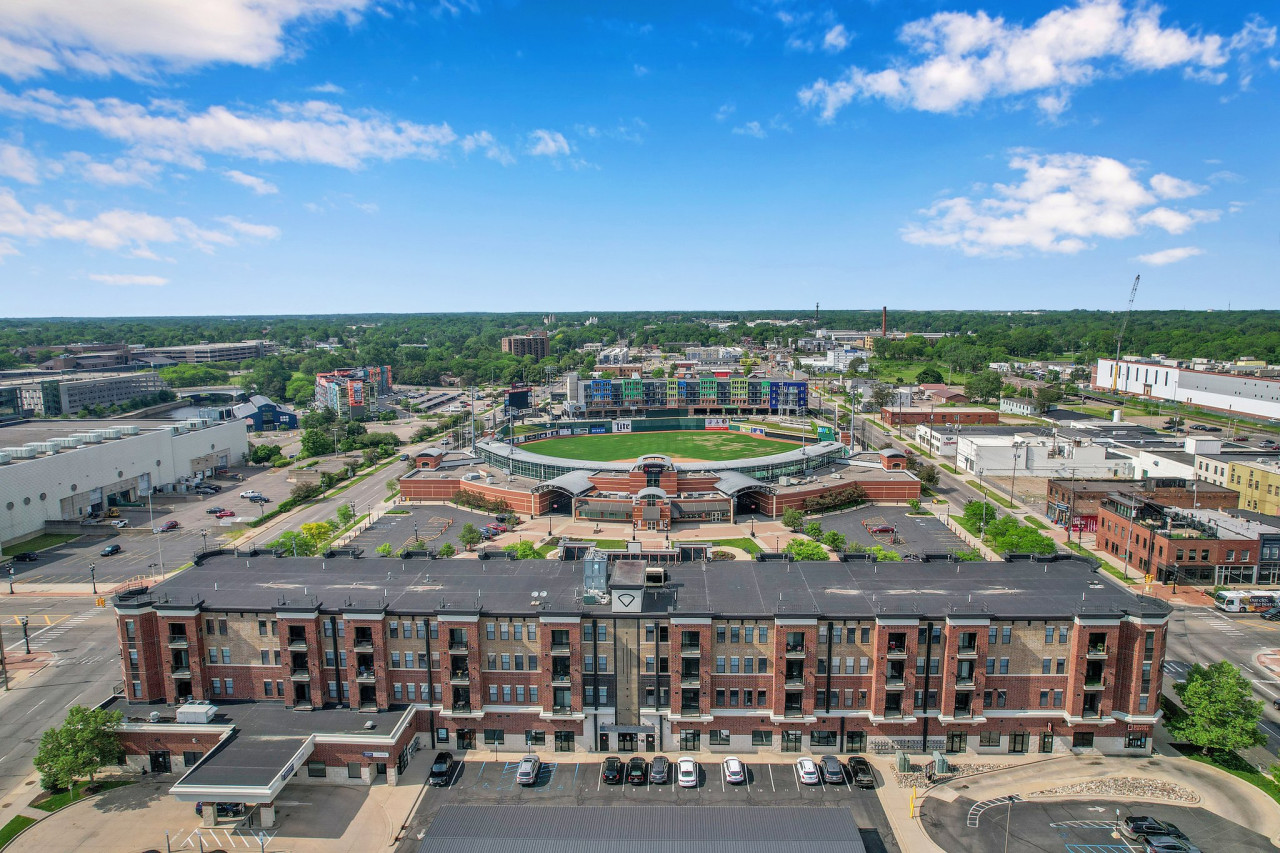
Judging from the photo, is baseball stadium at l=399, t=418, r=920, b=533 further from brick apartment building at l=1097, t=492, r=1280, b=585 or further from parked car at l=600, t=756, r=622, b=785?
parked car at l=600, t=756, r=622, b=785

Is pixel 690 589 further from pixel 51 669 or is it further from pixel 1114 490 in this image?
pixel 1114 490

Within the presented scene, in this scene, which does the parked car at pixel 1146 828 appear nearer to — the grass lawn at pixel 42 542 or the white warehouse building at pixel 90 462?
the grass lawn at pixel 42 542

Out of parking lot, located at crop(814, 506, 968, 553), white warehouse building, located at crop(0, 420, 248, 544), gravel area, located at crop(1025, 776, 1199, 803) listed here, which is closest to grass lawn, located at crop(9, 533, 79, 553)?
white warehouse building, located at crop(0, 420, 248, 544)

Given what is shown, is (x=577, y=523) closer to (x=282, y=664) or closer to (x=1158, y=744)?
(x=282, y=664)

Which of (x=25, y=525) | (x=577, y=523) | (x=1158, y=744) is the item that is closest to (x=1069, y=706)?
(x=1158, y=744)

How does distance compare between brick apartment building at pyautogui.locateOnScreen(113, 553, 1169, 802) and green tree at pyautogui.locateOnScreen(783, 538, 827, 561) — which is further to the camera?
green tree at pyautogui.locateOnScreen(783, 538, 827, 561)

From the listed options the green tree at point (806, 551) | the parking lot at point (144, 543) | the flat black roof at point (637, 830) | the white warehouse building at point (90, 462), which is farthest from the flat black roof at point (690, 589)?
the white warehouse building at point (90, 462)

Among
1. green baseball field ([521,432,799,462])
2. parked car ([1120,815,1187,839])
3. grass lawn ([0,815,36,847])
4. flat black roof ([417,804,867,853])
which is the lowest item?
grass lawn ([0,815,36,847])
